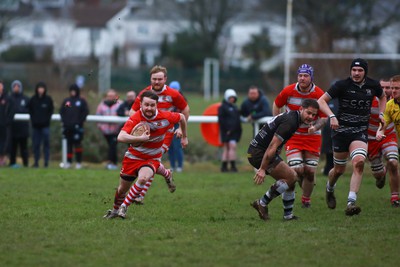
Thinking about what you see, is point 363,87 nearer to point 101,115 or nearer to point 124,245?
point 124,245

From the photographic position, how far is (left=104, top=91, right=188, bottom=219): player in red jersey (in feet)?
33.7

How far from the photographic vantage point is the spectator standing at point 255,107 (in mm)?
18859

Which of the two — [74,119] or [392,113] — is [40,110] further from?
[392,113]

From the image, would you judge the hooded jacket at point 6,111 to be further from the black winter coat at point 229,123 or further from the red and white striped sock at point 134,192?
the red and white striped sock at point 134,192

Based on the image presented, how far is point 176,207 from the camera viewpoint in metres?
12.2

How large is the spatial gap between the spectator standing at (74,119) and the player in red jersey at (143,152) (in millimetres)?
8449

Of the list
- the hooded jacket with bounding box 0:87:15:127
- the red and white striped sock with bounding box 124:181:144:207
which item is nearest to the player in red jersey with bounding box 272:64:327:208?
the red and white striped sock with bounding box 124:181:144:207

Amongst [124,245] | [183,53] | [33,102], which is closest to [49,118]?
[33,102]

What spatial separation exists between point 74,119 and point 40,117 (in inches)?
31.4

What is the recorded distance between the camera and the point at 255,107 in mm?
19047

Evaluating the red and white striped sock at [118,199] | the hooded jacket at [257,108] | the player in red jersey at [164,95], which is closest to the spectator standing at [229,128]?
the hooded jacket at [257,108]

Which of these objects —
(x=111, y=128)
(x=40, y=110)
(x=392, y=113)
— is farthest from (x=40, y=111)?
(x=392, y=113)

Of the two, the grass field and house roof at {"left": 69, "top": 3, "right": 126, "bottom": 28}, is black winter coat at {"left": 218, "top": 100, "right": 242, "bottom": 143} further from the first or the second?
house roof at {"left": 69, "top": 3, "right": 126, "bottom": 28}

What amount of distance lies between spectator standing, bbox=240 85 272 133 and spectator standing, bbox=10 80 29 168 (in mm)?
5206
